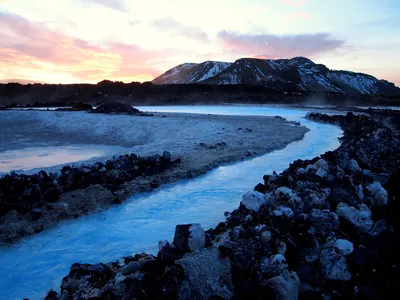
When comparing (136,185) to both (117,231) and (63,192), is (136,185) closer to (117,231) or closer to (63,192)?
(63,192)

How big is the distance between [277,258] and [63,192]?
5651mm

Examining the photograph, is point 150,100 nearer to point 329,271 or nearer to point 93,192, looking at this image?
point 93,192

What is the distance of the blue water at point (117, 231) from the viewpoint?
477cm

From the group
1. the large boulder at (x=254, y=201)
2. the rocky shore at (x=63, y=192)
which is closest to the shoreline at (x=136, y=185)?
the rocky shore at (x=63, y=192)

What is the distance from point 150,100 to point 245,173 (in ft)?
175

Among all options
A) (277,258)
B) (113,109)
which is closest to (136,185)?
(277,258)

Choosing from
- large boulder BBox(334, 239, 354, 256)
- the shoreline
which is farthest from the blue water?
large boulder BBox(334, 239, 354, 256)

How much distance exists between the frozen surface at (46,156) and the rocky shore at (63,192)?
3.38 meters

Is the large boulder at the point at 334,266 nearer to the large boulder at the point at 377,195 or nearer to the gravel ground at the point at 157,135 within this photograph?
the large boulder at the point at 377,195

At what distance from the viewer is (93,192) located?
7.48 m

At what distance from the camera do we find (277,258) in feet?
13.0

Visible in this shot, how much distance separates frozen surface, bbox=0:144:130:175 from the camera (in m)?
11.6

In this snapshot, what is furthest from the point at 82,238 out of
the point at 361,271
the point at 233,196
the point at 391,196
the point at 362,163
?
the point at 362,163

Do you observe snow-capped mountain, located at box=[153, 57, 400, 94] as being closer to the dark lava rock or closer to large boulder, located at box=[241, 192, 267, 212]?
the dark lava rock
